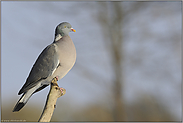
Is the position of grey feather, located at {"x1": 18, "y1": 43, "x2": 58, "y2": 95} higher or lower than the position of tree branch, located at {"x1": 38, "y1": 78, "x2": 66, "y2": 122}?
higher

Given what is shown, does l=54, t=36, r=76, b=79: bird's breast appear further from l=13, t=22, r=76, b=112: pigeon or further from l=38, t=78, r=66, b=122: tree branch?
l=38, t=78, r=66, b=122: tree branch

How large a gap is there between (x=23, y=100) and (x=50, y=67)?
696 millimetres

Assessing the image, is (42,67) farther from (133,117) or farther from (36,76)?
(133,117)

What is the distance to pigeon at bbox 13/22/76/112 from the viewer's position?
3064mm

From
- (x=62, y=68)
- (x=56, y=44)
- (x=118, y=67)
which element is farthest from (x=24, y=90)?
(x=118, y=67)

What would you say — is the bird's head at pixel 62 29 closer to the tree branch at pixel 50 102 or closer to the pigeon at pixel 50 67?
the pigeon at pixel 50 67

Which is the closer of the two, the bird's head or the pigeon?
the pigeon

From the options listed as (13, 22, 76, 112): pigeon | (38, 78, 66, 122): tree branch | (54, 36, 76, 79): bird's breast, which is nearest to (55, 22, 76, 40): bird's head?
(13, 22, 76, 112): pigeon

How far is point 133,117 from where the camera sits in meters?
8.05

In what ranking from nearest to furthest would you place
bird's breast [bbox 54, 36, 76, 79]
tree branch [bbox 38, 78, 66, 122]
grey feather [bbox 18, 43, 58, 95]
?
tree branch [bbox 38, 78, 66, 122]
bird's breast [bbox 54, 36, 76, 79]
grey feather [bbox 18, 43, 58, 95]

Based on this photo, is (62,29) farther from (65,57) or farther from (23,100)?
(23,100)

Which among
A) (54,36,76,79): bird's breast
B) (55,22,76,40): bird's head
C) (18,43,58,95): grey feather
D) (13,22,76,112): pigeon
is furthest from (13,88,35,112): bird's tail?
(55,22,76,40): bird's head

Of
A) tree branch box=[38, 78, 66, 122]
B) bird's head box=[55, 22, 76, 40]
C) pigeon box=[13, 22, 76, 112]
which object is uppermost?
bird's head box=[55, 22, 76, 40]

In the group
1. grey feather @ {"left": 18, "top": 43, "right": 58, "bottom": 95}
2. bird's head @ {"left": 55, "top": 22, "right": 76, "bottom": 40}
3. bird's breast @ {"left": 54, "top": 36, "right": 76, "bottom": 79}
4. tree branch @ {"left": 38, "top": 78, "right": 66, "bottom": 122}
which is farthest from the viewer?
bird's head @ {"left": 55, "top": 22, "right": 76, "bottom": 40}
